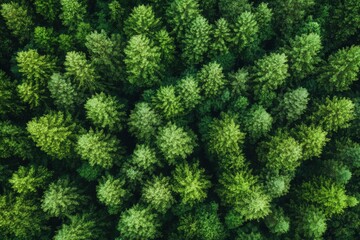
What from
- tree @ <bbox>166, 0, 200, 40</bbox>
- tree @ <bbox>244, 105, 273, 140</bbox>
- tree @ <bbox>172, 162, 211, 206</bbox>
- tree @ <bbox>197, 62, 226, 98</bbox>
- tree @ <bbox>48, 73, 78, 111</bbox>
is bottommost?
tree @ <bbox>172, 162, 211, 206</bbox>

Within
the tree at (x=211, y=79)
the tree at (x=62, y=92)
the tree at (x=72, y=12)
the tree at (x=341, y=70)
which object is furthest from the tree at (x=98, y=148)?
the tree at (x=341, y=70)

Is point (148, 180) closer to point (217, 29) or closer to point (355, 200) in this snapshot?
point (217, 29)

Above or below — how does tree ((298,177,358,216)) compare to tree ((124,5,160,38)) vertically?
below

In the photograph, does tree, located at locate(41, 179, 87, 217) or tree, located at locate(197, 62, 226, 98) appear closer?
tree, located at locate(41, 179, 87, 217)

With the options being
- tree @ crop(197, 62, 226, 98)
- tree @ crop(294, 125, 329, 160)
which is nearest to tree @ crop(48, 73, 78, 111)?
tree @ crop(197, 62, 226, 98)

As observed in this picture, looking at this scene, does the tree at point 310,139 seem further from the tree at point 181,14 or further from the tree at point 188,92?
the tree at point 181,14

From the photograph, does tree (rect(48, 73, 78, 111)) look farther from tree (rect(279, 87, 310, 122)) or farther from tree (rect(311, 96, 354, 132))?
tree (rect(311, 96, 354, 132))

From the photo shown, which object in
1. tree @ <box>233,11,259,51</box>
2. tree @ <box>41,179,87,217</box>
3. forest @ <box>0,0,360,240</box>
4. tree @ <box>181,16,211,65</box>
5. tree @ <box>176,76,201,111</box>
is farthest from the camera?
tree @ <box>233,11,259,51</box>
